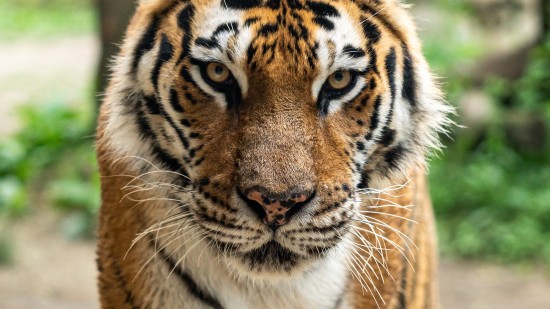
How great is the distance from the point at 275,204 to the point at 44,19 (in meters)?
14.6

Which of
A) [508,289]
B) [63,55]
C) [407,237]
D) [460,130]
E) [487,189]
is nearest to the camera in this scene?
[407,237]

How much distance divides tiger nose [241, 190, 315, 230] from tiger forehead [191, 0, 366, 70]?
1.08 ft

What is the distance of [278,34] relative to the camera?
6.77 feet

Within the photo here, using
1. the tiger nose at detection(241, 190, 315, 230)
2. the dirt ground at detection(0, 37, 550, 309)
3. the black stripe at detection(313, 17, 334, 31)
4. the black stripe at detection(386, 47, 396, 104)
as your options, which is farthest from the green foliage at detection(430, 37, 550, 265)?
the tiger nose at detection(241, 190, 315, 230)

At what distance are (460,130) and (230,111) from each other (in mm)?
5423

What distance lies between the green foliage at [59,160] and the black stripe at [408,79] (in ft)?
13.4

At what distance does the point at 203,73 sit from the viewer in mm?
2127

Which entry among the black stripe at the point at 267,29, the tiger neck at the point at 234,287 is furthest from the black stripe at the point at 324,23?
the tiger neck at the point at 234,287

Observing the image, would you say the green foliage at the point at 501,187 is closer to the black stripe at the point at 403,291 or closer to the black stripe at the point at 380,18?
the black stripe at the point at 403,291

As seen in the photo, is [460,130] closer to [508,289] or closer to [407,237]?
[508,289]

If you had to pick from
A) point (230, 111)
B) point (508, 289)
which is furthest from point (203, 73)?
point (508, 289)

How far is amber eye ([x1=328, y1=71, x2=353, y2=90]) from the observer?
6.93ft

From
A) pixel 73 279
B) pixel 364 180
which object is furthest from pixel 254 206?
pixel 73 279

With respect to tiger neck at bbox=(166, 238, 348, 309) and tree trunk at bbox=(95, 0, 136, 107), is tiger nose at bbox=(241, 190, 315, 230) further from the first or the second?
Answer: tree trunk at bbox=(95, 0, 136, 107)
